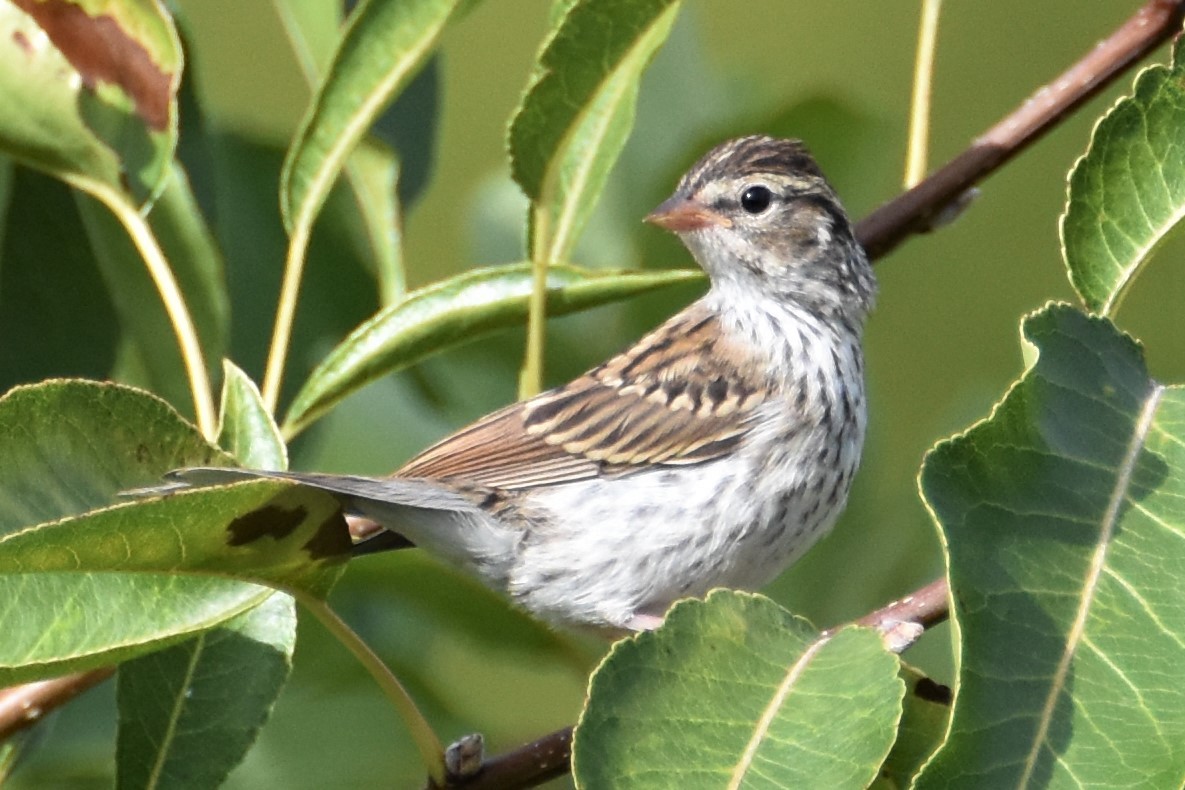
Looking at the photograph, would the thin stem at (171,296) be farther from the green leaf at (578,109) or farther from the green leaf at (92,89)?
the green leaf at (578,109)

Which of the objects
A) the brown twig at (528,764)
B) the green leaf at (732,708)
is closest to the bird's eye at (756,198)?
the brown twig at (528,764)

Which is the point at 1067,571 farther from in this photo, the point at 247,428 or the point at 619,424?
the point at 619,424

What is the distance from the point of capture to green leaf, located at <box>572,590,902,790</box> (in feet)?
4.30

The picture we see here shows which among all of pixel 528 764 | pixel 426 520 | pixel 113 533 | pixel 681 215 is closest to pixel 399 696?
pixel 528 764

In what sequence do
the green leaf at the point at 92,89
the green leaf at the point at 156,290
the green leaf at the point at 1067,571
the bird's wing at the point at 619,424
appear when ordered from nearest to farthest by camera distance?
the green leaf at the point at 1067,571, the green leaf at the point at 92,89, the green leaf at the point at 156,290, the bird's wing at the point at 619,424

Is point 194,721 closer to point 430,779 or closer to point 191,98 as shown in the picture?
point 430,779

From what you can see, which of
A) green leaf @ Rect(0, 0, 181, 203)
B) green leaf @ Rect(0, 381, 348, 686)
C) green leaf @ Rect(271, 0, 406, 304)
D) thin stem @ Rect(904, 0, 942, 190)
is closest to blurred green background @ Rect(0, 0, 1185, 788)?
green leaf @ Rect(271, 0, 406, 304)

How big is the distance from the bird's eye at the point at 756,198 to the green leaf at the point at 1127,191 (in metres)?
1.11

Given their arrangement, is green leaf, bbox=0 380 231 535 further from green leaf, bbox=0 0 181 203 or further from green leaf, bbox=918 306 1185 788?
green leaf, bbox=918 306 1185 788

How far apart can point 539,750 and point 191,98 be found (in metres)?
1.08

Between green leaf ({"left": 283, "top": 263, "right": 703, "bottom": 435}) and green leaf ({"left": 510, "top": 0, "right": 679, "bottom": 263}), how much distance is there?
89 mm

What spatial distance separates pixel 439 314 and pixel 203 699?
0.52 m

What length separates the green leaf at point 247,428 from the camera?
176 cm

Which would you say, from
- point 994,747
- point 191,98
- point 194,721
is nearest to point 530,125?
point 191,98
